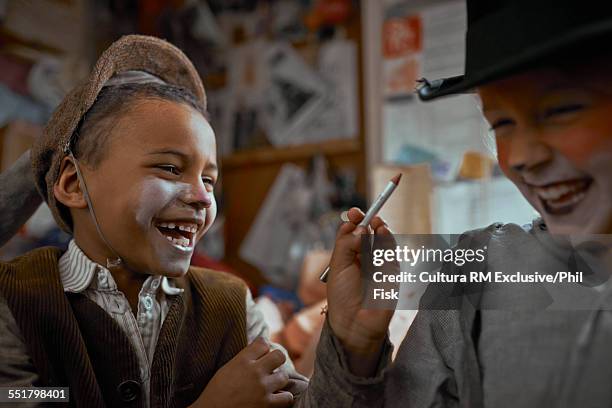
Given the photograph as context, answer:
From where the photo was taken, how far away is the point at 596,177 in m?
0.46

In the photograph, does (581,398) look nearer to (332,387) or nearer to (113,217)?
(332,387)

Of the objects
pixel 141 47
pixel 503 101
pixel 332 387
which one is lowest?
pixel 332 387

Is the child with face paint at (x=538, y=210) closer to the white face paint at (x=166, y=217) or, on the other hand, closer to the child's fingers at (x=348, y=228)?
the child's fingers at (x=348, y=228)

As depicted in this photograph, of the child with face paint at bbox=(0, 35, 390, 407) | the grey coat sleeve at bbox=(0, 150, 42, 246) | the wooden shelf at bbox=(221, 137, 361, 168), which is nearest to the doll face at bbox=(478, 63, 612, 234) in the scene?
the child with face paint at bbox=(0, 35, 390, 407)

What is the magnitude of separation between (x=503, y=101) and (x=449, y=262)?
156 millimetres

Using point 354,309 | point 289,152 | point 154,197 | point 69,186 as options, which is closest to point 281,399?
point 354,309

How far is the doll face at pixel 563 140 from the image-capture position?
0.45 meters

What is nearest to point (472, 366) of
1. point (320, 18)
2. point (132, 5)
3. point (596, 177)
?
point (596, 177)

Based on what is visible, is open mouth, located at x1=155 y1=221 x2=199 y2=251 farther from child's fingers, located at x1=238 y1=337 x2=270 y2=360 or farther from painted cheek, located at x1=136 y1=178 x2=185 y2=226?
child's fingers, located at x1=238 y1=337 x2=270 y2=360

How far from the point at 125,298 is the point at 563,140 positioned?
481 mm

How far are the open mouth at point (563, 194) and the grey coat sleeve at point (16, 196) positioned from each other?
2.01ft

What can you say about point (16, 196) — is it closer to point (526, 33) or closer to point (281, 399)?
point (281, 399)

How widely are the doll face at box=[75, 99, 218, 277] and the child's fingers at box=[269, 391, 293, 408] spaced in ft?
0.55

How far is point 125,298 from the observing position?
0.70m
